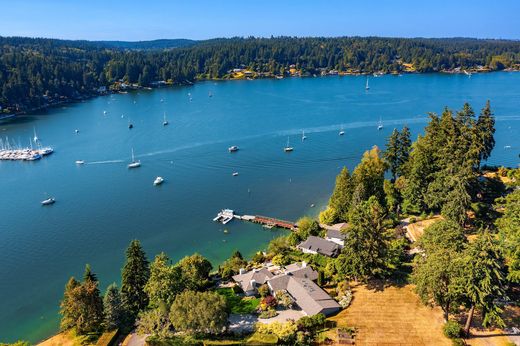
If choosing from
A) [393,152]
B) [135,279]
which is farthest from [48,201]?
[393,152]

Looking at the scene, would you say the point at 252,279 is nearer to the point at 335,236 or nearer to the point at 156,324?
the point at 156,324

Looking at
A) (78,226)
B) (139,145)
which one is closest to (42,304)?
(78,226)

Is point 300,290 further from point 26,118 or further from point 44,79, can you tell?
point 44,79

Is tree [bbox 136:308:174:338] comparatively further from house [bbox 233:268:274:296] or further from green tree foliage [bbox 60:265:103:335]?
house [bbox 233:268:274:296]

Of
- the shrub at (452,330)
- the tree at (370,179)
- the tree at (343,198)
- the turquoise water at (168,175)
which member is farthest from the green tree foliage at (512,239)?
the turquoise water at (168,175)

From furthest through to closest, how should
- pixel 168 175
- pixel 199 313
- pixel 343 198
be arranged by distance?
pixel 168 175
pixel 343 198
pixel 199 313

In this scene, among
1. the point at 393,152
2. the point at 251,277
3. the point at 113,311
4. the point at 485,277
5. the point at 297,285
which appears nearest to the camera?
the point at 485,277

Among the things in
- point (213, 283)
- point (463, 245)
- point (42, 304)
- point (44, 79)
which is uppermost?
point (44, 79)

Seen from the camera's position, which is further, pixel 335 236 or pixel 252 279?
pixel 335 236
